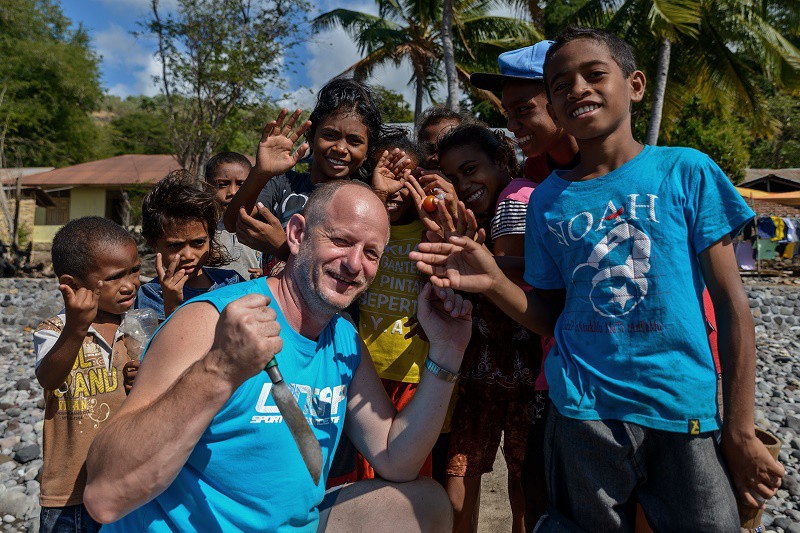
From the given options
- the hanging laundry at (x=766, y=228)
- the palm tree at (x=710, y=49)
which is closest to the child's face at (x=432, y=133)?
the palm tree at (x=710, y=49)

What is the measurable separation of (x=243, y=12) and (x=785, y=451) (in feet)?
56.3

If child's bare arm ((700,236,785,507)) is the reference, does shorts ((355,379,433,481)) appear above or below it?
below

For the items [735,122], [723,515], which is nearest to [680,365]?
[723,515]

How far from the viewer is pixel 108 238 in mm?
2900

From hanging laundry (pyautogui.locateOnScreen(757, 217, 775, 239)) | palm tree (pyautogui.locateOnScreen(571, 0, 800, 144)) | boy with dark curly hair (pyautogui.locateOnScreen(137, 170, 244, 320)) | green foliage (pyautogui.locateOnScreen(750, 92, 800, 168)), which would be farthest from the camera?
green foliage (pyautogui.locateOnScreen(750, 92, 800, 168))

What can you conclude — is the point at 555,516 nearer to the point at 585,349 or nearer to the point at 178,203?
the point at 585,349

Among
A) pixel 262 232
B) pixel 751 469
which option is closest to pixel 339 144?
pixel 262 232

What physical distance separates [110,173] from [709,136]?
2734 cm

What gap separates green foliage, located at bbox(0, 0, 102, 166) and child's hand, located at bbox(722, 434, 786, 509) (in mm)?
37963

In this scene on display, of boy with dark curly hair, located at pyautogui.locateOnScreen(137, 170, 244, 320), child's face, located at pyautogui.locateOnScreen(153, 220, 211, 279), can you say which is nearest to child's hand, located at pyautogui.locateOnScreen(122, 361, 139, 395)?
boy with dark curly hair, located at pyautogui.locateOnScreen(137, 170, 244, 320)

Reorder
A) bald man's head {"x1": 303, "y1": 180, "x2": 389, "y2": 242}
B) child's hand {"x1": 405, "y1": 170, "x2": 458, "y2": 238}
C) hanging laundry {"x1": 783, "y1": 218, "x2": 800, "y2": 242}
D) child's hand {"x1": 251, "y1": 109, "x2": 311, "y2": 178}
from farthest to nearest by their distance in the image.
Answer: hanging laundry {"x1": 783, "y1": 218, "x2": 800, "y2": 242} → child's hand {"x1": 251, "y1": 109, "x2": 311, "y2": 178} → child's hand {"x1": 405, "y1": 170, "x2": 458, "y2": 238} → bald man's head {"x1": 303, "y1": 180, "x2": 389, "y2": 242}

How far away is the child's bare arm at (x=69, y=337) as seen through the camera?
2396mm

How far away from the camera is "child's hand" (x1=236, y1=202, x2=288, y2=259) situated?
2.94 metres

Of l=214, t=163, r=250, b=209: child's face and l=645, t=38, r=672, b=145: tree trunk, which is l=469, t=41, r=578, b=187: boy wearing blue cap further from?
l=645, t=38, r=672, b=145: tree trunk
